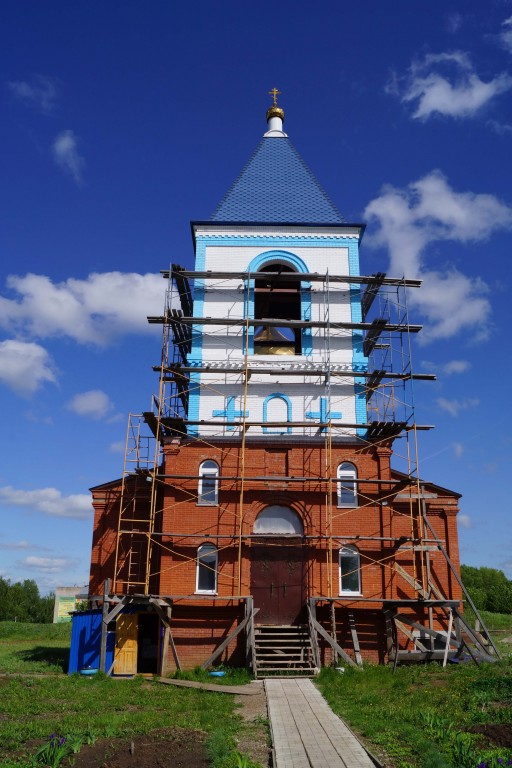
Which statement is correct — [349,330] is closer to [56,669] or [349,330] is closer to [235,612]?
[235,612]

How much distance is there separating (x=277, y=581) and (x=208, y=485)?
316 cm

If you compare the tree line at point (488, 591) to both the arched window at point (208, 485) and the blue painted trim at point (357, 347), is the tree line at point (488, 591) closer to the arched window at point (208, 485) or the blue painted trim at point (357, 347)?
the blue painted trim at point (357, 347)

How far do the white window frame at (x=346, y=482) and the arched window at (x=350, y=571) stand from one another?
118cm

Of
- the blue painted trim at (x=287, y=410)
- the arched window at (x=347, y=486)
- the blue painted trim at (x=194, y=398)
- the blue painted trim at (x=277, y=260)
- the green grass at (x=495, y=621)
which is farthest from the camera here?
the green grass at (x=495, y=621)

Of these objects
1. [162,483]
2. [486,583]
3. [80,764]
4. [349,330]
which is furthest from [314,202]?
[486,583]

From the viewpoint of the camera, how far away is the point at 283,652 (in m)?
17.9

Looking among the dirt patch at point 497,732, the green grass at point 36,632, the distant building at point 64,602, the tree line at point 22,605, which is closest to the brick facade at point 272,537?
the dirt patch at point 497,732

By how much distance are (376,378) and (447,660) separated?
7.81 m

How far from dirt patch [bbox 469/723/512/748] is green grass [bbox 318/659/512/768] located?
0.60 ft

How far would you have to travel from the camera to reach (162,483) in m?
19.8

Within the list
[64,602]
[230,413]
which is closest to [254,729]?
[230,413]

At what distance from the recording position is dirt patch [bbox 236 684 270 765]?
9150 millimetres

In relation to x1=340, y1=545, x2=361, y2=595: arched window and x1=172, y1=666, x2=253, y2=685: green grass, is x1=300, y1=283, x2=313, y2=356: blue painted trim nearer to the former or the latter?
x1=340, y1=545, x2=361, y2=595: arched window

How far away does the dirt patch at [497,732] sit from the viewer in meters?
8.78
